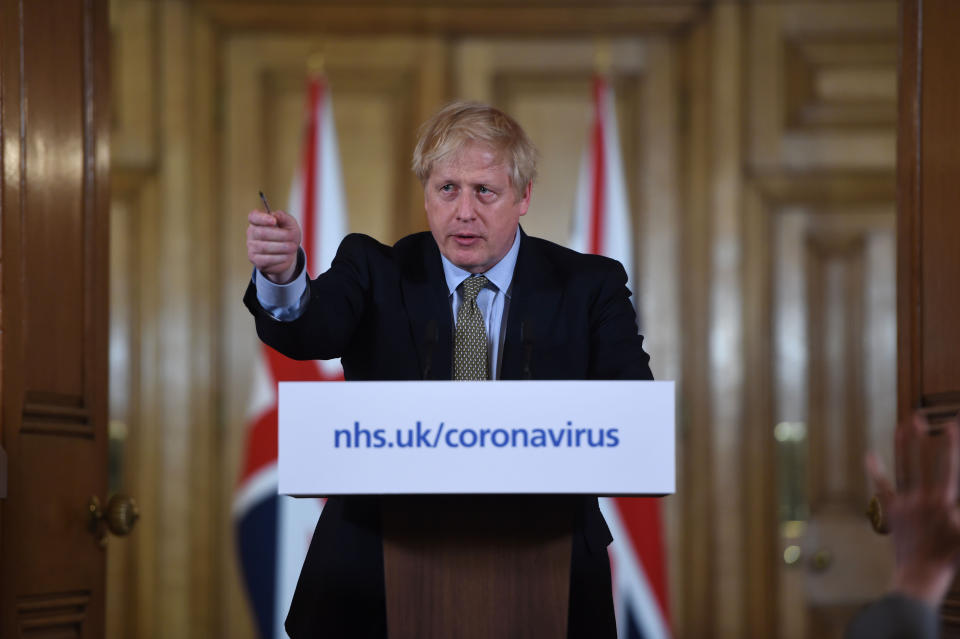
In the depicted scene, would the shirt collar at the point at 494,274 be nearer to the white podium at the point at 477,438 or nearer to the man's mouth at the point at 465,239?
the man's mouth at the point at 465,239

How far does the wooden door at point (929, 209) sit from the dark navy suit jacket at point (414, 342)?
31.1 inches

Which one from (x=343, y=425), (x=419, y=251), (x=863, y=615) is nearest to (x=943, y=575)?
(x=863, y=615)

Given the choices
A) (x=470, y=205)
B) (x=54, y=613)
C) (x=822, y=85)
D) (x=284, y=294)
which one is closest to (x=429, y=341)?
(x=284, y=294)

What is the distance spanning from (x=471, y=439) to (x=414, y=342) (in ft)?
1.81

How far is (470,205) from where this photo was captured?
2602 mm

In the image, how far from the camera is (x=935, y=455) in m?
1.35

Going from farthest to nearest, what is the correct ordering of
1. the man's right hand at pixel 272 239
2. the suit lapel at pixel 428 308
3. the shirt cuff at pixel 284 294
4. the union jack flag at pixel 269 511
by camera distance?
the union jack flag at pixel 269 511 < the suit lapel at pixel 428 308 < the shirt cuff at pixel 284 294 < the man's right hand at pixel 272 239

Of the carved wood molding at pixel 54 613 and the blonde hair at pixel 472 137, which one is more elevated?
the blonde hair at pixel 472 137

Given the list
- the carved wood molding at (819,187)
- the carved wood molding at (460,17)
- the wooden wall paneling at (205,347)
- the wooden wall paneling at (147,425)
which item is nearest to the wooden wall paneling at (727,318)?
the carved wood molding at (819,187)

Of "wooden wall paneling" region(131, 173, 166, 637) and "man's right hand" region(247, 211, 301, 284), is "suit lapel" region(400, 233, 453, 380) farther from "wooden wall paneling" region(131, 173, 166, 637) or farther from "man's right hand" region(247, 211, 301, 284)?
"wooden wall paneling" region(131, 173, 166, 637)

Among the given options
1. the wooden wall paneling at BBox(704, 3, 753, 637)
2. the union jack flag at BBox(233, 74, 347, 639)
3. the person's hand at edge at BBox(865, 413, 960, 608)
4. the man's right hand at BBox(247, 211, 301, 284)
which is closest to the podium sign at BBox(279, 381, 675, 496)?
the man's right hand at BBox(247, 211, 301, 284)

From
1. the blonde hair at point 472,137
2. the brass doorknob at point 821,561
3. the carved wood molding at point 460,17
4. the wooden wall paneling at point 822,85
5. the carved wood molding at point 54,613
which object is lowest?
the brass doorknob at point 821,561

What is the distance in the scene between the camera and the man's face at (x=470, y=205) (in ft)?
8.52

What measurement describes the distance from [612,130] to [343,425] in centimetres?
359
